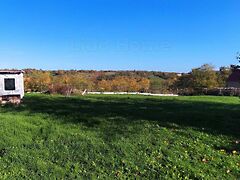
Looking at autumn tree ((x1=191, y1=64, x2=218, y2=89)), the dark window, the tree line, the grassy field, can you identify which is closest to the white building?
the dark window

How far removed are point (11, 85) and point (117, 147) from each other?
13.2m

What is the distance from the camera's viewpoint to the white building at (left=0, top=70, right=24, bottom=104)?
20.1m

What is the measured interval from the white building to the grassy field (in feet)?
25.1

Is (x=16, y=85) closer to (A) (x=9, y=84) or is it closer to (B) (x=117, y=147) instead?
(A) (x=9, y=84)

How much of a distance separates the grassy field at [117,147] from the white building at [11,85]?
25.1 feet

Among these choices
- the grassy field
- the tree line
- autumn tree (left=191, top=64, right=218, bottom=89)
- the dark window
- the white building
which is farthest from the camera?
autumn tree (left=191, top=64, right=218, bottom=89)

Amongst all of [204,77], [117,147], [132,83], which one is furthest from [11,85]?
[204,77]

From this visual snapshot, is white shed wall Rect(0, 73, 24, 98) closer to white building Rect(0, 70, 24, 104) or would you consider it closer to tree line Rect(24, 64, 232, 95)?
white building Rect(0, 70, 24, 104)

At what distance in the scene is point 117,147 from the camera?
32.0 ft

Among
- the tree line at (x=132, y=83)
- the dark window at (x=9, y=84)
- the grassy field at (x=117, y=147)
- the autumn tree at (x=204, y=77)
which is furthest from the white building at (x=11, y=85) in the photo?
the autumn tree at (x=204, y=77)

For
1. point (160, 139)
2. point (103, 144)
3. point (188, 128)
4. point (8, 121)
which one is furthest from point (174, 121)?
→ point (8, 121)

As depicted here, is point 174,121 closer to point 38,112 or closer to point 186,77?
point 38,112

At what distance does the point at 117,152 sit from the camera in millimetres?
9477

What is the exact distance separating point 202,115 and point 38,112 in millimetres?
7231
